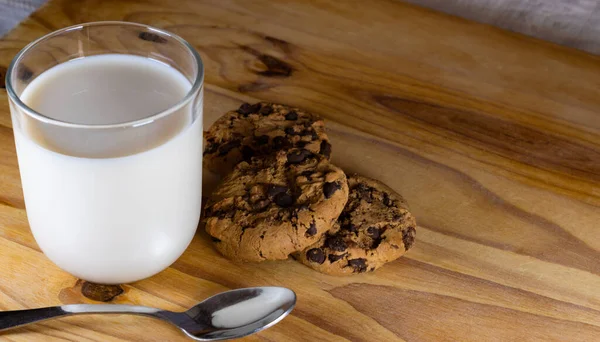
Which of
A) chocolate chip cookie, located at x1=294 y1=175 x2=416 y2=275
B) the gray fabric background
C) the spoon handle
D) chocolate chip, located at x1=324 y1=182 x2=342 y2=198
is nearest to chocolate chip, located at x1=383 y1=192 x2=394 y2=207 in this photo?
chocolate chip cookie, located at x1=294 y1=175 x2=416 y2=275

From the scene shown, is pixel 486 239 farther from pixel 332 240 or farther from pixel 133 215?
pixel 133 215

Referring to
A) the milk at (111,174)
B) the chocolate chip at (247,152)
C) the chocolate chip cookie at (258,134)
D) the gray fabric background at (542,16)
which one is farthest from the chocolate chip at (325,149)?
the gray fabric background at (542,16)

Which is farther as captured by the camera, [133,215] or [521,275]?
[521,275]

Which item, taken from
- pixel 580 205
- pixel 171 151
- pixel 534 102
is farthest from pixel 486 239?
pixel 171 151

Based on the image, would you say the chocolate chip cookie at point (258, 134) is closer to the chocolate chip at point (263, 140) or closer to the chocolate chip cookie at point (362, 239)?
the chocolate chip at point (263, 140)

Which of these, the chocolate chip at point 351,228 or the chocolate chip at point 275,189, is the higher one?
the chocolate chip at point 275,189

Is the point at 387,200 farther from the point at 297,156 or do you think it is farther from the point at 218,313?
the point at 218,313
